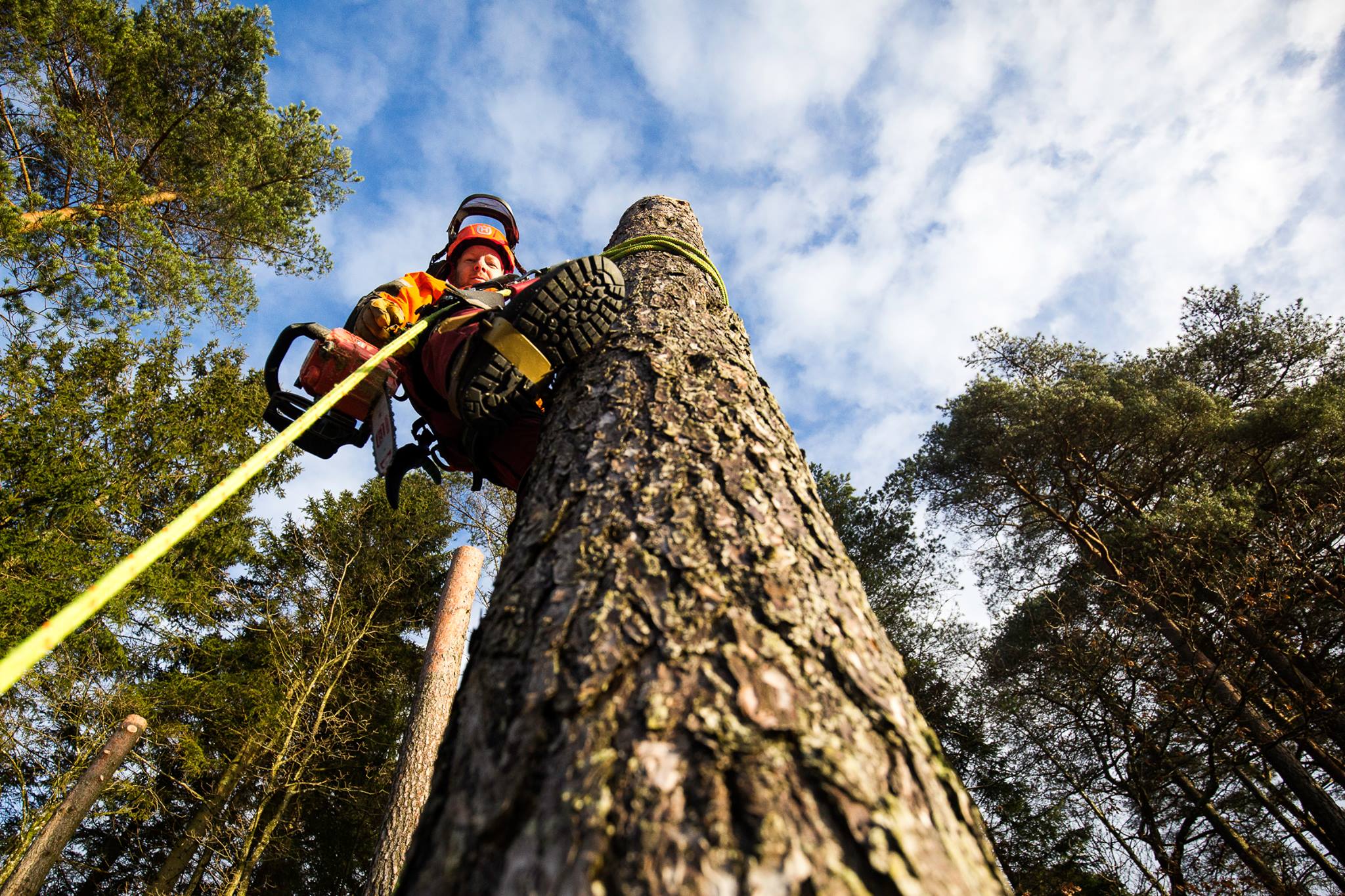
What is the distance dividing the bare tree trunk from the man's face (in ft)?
23.1

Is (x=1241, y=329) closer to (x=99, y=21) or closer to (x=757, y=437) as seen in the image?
(x=757, y=437)

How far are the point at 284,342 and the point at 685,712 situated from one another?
2346mm

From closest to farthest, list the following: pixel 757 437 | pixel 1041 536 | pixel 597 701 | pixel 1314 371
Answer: pixel 597 701, pixel 757 437, pixel 1314 371, pixel 1041 536

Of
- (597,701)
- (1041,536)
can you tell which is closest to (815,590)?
(597,701)

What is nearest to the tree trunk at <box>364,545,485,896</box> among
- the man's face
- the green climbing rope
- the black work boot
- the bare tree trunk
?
the bare tree trunk

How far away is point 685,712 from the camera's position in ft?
2.47

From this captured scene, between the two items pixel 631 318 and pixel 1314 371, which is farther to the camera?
pixel 1314 371

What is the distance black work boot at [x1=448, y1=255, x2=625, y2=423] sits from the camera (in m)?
1.81

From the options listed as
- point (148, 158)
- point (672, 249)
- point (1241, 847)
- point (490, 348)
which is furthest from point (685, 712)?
point (148, 158)

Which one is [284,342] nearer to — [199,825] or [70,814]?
[70,814]

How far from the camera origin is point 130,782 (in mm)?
7430

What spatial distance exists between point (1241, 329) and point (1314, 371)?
115cm

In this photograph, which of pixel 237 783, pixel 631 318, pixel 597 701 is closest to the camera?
pixel 597 701

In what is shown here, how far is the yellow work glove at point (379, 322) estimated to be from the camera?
7.71 feet
